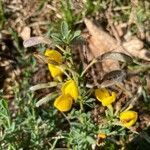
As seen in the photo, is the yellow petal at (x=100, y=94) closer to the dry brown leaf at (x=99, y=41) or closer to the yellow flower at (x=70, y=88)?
the yellow flower at (x=70, y=88)

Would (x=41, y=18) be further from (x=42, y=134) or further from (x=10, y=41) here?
(x=42, y=134)

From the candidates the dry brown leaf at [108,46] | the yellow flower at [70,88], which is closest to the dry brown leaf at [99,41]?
the dry brown leaf at [108,46]

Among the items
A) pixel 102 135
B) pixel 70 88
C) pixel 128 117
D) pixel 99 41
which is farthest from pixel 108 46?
pixel 70 88

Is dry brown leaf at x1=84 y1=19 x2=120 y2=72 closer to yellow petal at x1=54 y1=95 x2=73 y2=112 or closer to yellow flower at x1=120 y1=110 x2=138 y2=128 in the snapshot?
yellow flower at x1=120 y1=110 x2=138 y2=128

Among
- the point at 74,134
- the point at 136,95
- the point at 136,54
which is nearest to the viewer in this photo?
the point at 74,134

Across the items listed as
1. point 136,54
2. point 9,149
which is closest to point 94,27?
point 136,54

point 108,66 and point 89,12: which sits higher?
point 89,12

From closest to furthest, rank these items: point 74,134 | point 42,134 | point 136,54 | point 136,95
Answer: point 74,134 → point 42,134 → point 136,95 → point 136,54

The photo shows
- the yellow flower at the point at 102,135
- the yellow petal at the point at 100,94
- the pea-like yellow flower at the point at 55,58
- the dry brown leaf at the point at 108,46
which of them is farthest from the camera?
the dry brown leaf at the point at 108,46

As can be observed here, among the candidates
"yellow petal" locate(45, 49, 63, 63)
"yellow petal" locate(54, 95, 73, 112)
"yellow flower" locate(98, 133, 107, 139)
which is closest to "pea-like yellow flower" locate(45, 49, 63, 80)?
"yellow petal" locate(45, 49, 63, 63)
